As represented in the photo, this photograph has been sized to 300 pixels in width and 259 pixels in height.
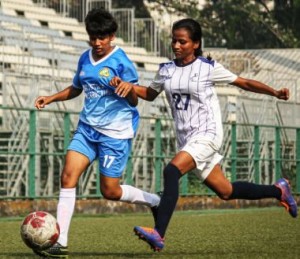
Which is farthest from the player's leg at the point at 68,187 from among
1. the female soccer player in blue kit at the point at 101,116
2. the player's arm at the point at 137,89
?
the player's arm at the point at 137,89

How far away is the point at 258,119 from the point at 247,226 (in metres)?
13.2

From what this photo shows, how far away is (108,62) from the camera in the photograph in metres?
10.9

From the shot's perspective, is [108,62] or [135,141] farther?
[135,141]

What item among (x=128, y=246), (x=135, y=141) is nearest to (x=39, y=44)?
(x=135, y=141)

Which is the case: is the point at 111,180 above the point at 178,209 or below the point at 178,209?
above

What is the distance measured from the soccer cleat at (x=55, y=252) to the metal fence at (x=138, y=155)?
9.03m

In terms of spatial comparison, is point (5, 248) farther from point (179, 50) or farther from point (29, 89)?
point (29, 89)

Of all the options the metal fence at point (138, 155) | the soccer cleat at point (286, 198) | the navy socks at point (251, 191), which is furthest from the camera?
the metal fence at point (138, 155)

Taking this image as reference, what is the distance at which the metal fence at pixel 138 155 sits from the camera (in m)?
20.2

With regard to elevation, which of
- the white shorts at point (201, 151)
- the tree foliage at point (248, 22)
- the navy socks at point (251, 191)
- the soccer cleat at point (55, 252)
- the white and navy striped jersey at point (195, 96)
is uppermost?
the tree foliage at point (248, 22)

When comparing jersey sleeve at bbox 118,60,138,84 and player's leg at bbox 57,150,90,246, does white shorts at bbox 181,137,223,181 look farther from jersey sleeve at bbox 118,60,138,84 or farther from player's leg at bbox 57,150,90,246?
player's leg at bbox 57,150,90,246

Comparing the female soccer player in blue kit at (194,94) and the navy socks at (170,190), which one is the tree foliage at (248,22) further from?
the navy socks at (170,190)

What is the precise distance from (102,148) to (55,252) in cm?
118

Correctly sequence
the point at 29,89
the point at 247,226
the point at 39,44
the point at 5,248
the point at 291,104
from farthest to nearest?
the point at 291,104 < the point at 39,44 < the point at 29,89 < the point at 247,226 < the point at 5,248
